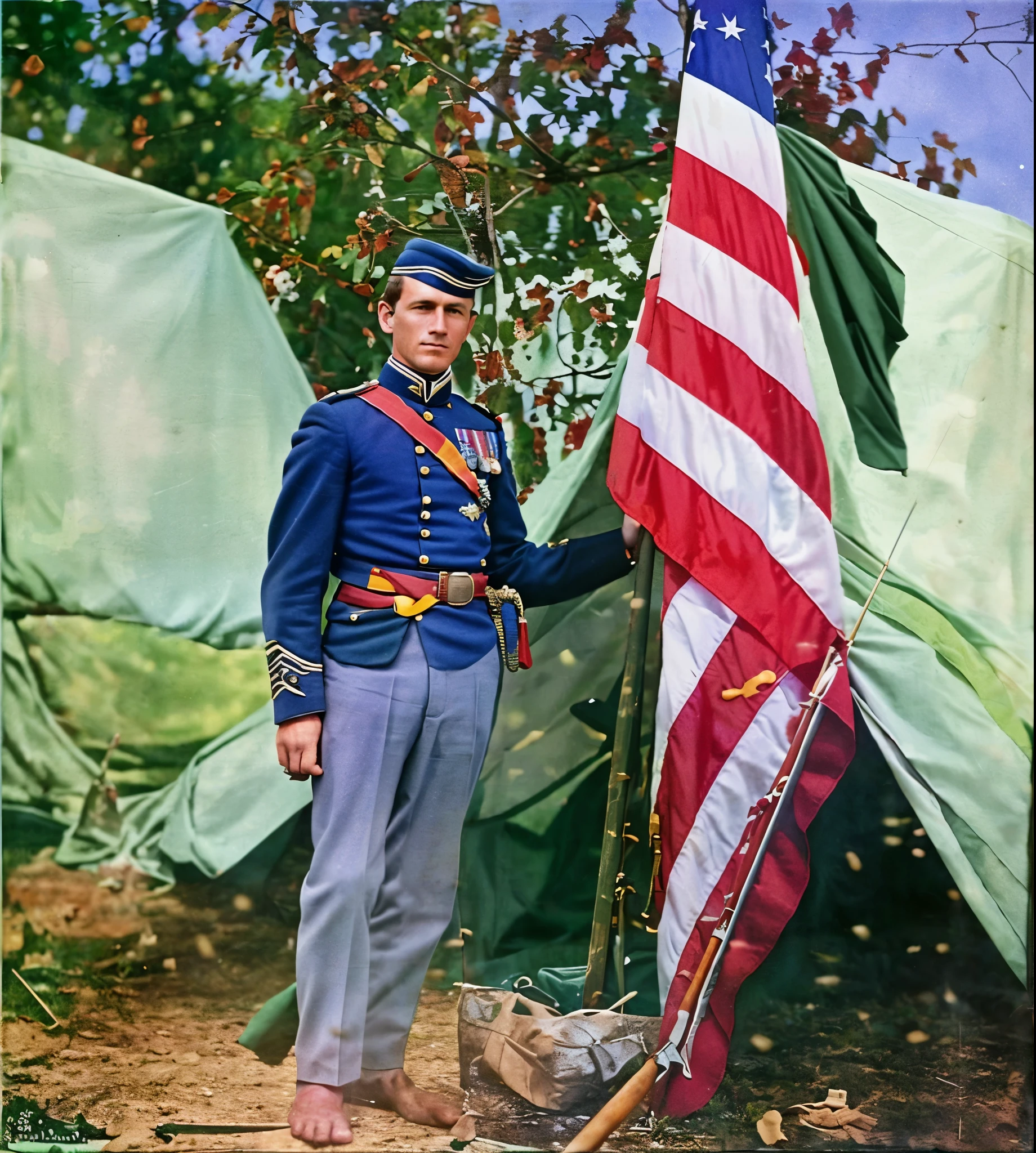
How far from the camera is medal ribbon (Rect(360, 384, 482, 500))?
3.15m

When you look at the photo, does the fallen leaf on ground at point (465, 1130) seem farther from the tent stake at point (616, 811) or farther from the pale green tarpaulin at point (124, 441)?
the pale green tarpaulin at point (124, 441)

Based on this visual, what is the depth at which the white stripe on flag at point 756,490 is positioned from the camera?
3227mm

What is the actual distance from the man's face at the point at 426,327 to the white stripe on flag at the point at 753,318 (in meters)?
0.66

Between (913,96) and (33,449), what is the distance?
2.64 m

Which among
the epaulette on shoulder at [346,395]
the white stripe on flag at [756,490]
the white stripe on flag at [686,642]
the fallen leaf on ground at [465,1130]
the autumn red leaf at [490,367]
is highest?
the autumn red leaf at [490,367]

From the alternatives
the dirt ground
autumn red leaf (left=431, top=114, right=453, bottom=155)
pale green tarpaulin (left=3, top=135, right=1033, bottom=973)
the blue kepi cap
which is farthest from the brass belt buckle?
autumn red leaf (left=431, top=114, right=453, bottom=155)

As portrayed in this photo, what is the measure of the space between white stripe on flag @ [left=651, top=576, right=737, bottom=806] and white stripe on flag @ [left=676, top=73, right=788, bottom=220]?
107cm

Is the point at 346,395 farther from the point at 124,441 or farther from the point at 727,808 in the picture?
the point at 727,808

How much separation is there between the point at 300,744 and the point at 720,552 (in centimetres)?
120

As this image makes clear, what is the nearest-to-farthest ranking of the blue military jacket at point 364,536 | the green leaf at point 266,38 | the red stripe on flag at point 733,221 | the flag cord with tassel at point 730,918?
the blue military jacket at point 364,536 → the flag cord with tassel at point 730,918 → the red stripe on flag at point 733,221 → the green leaf at point 266,38

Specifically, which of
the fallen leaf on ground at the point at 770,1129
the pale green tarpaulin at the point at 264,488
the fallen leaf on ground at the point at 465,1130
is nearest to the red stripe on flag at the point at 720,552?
the pale green tarpaulin at the point at 264,488

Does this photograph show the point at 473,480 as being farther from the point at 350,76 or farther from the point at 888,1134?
the point at 888,1134

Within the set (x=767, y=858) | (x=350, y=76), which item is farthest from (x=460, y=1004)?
(x=350, y=76)

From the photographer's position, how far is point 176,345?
346 centimetres
